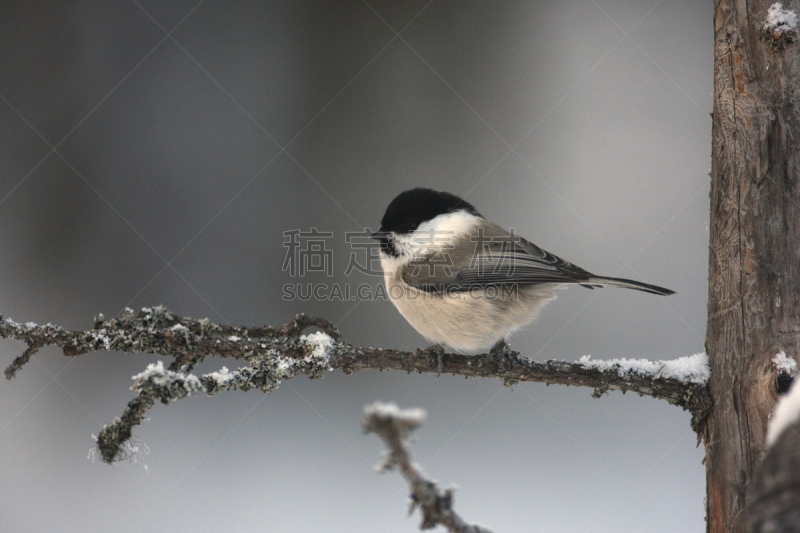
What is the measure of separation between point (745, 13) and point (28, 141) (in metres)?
3.74

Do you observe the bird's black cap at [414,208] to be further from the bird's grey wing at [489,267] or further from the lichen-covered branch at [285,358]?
the lichen-covered branch at [285,358]

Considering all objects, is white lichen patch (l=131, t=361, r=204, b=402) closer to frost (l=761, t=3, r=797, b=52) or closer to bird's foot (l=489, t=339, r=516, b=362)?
bird's foot (l=489, t=339, r=516, b=362)

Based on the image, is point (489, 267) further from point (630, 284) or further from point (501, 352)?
point (630, 284)

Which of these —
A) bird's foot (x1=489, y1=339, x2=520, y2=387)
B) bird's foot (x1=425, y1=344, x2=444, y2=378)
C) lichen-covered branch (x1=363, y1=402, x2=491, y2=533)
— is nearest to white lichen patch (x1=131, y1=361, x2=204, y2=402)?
lichen-covered branch (x1=363, y1=402, x2=491, y2=533)

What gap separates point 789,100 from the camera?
138 centimetres

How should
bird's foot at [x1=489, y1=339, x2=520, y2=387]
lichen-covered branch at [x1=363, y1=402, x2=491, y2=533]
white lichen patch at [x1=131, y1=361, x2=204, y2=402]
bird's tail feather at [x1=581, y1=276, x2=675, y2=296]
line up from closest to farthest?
lichen-covered branch at [x1=363, y1=402, x2=491, y2=533], white lichen patch at [x1=131, y1=361, x2=204, y2=402], bird's tail feather at [x1=581, y1=276, x2=675, y2=296], bird's foot at [x1=489, y1=339, x2=520, y2=387]

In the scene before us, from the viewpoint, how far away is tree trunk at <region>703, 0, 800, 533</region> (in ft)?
4.46

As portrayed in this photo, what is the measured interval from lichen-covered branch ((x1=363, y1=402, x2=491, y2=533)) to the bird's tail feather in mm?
1056

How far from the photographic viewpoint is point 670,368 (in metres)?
1.52

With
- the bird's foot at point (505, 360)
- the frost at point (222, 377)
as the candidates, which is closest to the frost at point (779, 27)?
the bird's foot at point (505, 360)

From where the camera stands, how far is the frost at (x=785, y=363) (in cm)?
133

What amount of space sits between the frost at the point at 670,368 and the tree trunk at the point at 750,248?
3 cm

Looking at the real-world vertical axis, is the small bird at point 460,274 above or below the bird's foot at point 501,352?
above

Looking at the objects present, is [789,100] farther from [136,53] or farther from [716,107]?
[136,53]
